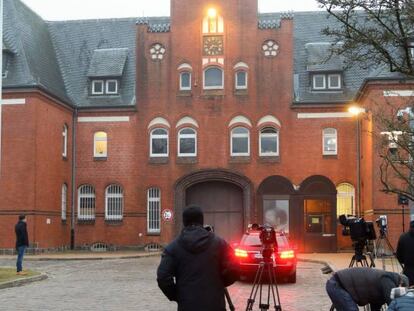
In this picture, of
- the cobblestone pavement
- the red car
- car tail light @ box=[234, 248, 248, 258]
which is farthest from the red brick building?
car tail light @ box=[234, 248, 248, 258]

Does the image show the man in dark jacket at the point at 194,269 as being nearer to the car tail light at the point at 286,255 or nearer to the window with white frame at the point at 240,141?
the car tail light at the point at 286,255

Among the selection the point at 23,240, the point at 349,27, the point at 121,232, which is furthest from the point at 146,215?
the point at 349,27

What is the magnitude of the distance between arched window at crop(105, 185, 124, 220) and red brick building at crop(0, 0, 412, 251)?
63 mm

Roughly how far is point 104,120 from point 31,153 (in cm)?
631

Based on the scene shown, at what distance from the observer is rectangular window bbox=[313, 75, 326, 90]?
1588 inches

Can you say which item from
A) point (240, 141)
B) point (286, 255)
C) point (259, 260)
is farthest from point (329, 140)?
point (259, 260)

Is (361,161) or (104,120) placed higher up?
(104,120)

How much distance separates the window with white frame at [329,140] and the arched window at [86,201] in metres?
13.1

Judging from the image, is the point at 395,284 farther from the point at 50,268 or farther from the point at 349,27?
the point at 50,268

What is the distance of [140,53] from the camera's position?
40688mm

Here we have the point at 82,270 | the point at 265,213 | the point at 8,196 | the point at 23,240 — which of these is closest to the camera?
the point at 23,240

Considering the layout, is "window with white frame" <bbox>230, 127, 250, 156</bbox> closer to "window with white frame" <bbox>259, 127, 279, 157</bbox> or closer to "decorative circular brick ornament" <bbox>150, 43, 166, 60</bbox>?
"window with white frame" <bbox>259, 127, 279, 157</bbox>

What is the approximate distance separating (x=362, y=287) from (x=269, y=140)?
105 ft

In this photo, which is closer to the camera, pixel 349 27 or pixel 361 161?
pixel 349 27
